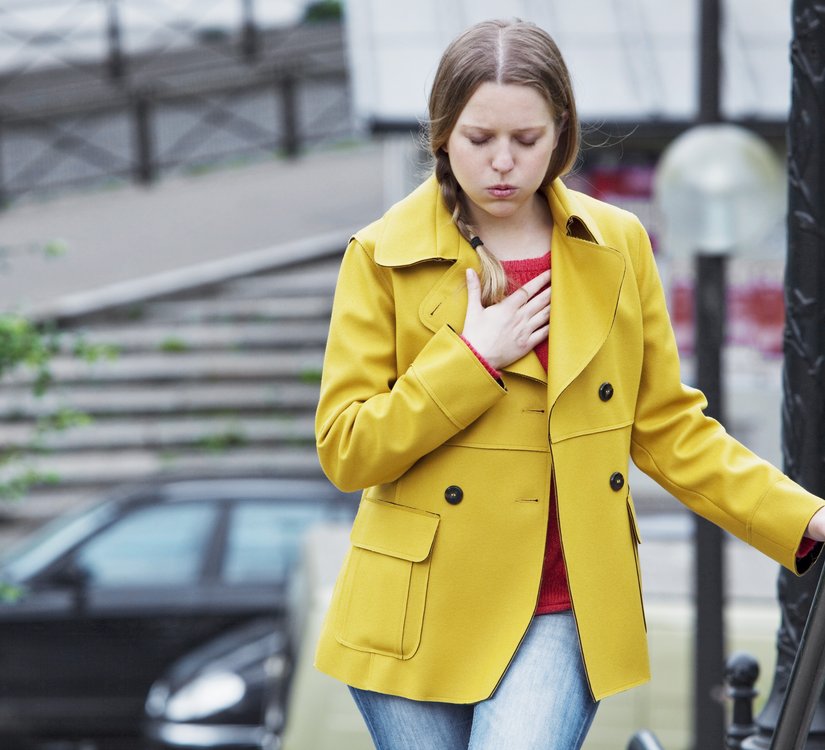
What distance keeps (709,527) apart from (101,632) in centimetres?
373

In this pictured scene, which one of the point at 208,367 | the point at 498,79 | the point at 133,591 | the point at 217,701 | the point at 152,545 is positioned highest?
the point at 498,79

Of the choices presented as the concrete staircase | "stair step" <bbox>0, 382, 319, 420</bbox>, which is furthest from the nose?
"stair step" <bbox>0, 382, 319, 420</bbox>

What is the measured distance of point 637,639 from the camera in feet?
7.18

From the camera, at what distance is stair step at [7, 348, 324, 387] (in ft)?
41.4

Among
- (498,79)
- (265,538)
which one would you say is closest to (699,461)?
(498,79)

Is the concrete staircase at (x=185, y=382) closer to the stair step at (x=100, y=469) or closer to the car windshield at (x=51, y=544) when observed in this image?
the stair step at (x=100, y=469)

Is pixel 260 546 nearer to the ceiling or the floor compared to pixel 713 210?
nearer to the floor

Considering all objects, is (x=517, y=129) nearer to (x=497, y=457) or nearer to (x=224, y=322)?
(x=497, y=457)

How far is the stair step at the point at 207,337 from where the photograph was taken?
13.0 metres

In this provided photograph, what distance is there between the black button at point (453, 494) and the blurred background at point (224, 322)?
0.57 metres

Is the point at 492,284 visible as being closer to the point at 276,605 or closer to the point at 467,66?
the point at 467,66

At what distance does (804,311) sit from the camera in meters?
2.62

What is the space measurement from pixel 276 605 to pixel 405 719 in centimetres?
537

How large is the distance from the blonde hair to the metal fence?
15.2 meters
